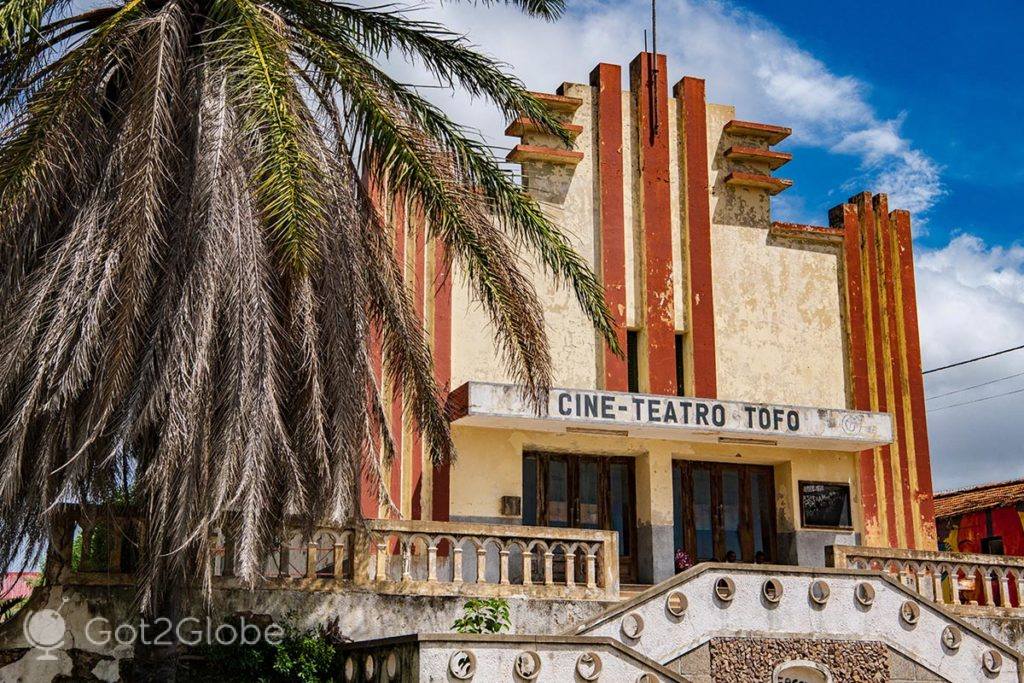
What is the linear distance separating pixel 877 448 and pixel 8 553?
15.2 meters

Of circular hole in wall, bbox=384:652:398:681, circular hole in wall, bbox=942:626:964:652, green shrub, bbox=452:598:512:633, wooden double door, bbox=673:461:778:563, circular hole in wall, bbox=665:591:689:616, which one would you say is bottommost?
circular hole in wall, bbox=384:652:398:681

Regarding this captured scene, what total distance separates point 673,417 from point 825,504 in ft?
13.2

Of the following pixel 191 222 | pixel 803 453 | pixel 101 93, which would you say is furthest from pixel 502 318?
pixel 803 453

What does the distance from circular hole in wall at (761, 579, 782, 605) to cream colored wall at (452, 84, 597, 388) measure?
5965mm

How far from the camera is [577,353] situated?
20.7 m

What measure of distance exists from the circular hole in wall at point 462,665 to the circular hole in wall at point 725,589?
156 inches

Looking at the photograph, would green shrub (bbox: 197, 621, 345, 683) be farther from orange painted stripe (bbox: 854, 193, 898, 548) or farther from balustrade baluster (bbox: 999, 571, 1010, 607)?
orange painted stripe (bbox: 854, 193, 898, 548)

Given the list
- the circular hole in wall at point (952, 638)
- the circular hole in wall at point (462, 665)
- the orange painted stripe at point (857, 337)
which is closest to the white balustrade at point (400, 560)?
the circular hole in wall at point (462, 665)

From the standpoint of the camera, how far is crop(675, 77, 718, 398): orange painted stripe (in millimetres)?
21359

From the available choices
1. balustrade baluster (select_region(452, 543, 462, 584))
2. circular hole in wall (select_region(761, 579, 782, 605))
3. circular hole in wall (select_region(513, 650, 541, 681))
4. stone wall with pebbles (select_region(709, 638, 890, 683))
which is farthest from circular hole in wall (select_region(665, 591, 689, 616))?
circular hole in wall (select_region(513, 650, 541, 681))

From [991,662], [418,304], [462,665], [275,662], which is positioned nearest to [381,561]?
[275,662]

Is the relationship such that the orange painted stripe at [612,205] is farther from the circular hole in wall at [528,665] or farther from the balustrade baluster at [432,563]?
the circular hole in wall at [528,665]

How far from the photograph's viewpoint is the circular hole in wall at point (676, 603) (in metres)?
14.4

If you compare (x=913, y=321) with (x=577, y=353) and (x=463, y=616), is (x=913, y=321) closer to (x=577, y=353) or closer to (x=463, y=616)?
(x=577, y=353)
